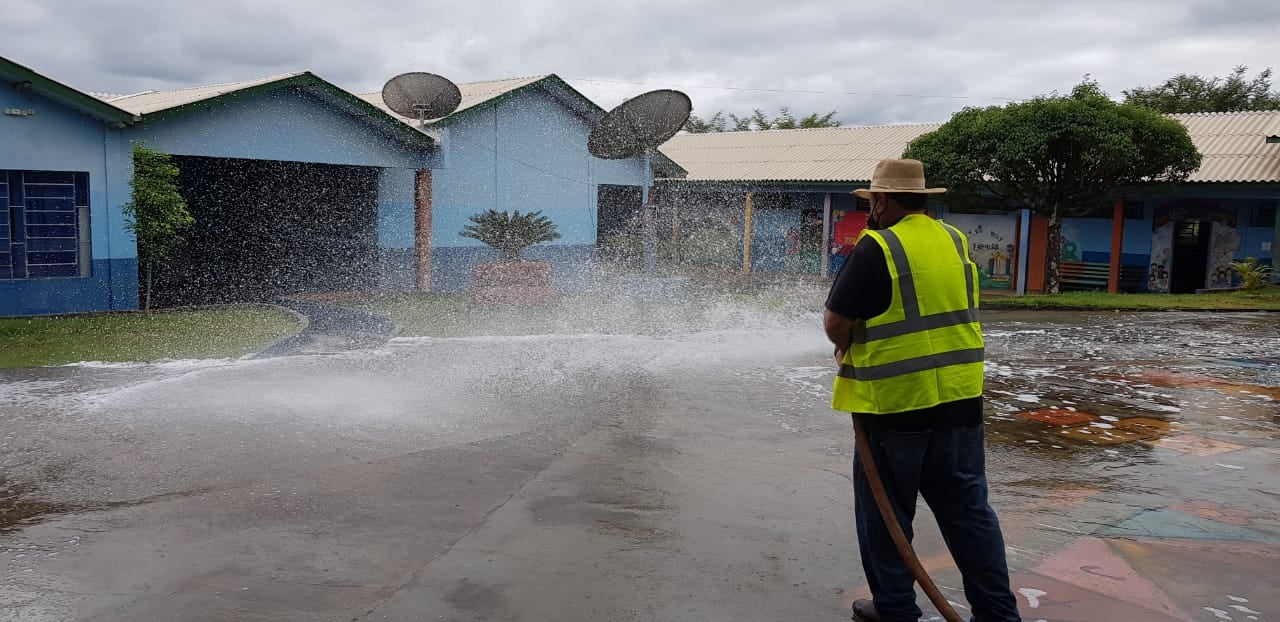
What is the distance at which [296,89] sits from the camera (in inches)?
664

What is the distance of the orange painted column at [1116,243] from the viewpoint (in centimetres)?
2167

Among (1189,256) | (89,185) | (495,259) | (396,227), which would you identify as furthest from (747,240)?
(89,185)

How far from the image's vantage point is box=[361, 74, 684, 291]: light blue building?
19734mm

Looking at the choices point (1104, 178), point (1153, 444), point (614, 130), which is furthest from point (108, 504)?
point (1104, 178)

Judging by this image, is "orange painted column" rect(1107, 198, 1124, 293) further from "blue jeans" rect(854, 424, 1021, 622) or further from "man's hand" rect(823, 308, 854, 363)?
"man's hand" rect(823, 308, 854, 363)

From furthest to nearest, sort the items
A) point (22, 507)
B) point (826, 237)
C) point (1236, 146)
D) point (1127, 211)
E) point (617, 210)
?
point (617, 210) < point (826, 237) < point (1127, 211) < point (1236, 146) < point (22, 507)

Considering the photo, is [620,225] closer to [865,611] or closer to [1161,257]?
[1161,257]

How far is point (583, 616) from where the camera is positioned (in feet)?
12.4

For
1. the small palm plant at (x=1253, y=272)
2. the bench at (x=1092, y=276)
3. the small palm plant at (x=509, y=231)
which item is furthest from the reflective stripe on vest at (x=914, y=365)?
the bench at (x=1092, y=276)

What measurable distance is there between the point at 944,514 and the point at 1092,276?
21506mm

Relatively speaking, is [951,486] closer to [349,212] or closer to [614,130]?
[614,130]

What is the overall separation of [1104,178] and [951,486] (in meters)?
18.0

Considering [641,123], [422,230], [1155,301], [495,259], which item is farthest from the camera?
[495,259]

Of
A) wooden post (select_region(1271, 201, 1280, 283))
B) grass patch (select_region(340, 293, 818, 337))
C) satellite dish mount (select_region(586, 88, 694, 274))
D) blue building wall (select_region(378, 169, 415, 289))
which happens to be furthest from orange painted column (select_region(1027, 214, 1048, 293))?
blue building wall (select_region(378, 169, 415, 289))
